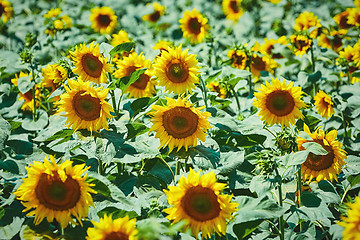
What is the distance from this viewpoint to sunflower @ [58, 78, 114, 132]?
2006 millimetres

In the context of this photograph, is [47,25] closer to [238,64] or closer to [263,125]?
[238,64]

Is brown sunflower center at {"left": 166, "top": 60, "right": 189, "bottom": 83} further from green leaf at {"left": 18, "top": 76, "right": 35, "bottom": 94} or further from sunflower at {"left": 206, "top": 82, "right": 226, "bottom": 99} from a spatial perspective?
green leaf at {"left": 18, "top": 76, "right": 35, "bottom": 94}

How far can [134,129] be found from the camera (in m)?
2.16

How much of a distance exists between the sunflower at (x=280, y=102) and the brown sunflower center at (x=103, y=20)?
2738mm

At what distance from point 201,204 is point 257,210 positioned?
269mm

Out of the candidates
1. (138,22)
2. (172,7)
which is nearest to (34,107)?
(138,22)

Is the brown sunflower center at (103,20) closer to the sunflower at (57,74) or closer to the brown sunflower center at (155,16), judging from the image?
the brown sunflower center at (155,16)

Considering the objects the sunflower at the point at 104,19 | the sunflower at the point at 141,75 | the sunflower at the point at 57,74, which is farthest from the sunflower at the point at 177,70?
the sunflower at the point at 104,19

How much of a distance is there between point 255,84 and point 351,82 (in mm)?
911

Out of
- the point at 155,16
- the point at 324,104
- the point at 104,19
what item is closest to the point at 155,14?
the point at 155,16

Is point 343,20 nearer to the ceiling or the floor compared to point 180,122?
nearer to the floor

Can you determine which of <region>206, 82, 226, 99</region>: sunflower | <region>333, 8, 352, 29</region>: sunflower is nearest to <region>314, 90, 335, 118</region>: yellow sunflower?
<region>206, 82, 226, 99</region>: sunflower

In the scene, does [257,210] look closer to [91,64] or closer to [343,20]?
[91,64]

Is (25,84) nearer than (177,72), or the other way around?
(177,72)
